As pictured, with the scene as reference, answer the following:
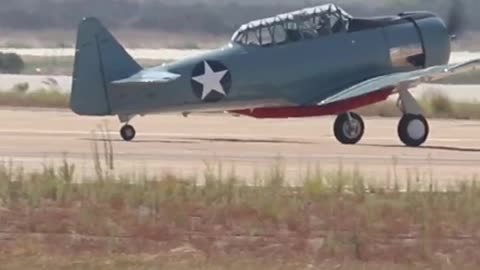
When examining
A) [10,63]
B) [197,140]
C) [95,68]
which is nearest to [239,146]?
[197,140]

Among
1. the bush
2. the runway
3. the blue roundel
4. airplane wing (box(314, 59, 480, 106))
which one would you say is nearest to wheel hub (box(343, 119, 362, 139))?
the runway

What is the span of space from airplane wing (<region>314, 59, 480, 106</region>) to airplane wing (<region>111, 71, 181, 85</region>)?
2.67 metres

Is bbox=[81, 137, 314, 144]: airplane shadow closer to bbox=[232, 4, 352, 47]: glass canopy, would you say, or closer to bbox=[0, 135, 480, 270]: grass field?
bbox=[232, 4, 352, 47]: glass canopy

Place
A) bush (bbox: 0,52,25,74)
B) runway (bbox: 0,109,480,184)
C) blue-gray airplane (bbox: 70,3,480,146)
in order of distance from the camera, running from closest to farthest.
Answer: runway (bbox: 0,109,480,184) → blue-gray airplane (bbox: 70,3,480,146) → bush (bbox: 0,52,25,74)

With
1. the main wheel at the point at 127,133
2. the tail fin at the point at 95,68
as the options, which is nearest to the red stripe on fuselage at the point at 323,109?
the main wheel at the point at 127,133

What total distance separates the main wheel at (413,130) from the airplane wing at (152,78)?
3626 millimetres

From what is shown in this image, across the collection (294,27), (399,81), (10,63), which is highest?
(10,63)

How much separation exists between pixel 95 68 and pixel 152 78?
89 cm

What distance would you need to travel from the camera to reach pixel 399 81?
81.0ft

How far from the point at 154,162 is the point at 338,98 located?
517cm

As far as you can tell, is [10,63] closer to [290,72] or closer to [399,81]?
Answer: [290,72]

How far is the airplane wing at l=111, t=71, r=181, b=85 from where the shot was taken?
933 inches

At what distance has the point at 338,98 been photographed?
24.8 meters

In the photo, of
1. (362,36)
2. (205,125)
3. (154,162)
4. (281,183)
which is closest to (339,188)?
(281,183)
